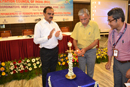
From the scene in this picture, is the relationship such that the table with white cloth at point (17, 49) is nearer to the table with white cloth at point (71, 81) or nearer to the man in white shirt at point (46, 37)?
the man in white shirt at point (46, 37)

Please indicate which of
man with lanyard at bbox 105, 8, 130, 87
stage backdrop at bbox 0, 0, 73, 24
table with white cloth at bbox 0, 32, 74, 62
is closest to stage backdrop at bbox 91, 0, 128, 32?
stage backdrop at bbox 0, 0, 73, 24

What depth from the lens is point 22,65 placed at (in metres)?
2.96

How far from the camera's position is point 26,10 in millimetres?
5309

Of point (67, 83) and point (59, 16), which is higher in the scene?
point (59, 16)

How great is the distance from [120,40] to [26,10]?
500 centimetres

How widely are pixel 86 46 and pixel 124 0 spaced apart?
23.2ft

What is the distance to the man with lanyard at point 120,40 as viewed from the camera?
1.29 metres

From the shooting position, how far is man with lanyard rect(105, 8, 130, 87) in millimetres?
1286

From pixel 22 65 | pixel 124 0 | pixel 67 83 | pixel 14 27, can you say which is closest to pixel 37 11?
pixel 14 27

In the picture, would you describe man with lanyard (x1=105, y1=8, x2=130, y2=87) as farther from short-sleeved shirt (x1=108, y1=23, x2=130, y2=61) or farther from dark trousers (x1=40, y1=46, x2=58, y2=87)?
dark trousers (x1=40, y1=46, x2=58, y2=87)

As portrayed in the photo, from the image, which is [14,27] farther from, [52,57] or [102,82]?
[102,82]

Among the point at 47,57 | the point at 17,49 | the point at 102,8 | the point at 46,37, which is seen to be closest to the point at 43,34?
the point at 46,37

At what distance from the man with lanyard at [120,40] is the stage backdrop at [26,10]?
4.68 m

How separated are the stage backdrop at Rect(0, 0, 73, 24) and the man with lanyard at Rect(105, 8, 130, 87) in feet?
15.4
